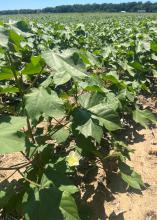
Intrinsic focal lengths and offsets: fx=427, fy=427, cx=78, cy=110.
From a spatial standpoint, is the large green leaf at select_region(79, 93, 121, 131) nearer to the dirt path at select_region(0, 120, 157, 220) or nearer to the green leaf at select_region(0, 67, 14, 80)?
the green leaf at select_region(0, 67, 14, 80)

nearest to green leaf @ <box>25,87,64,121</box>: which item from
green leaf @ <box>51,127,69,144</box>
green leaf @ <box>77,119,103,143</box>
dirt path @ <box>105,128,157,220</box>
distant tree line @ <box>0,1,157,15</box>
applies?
green leaf @ <box>77,119,103,143</box>

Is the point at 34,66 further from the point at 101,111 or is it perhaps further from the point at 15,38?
the point at 101,111

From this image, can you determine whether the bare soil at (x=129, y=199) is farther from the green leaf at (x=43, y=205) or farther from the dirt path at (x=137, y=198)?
the green leaf at (x=43, y=205)

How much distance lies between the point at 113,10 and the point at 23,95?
9031 cm

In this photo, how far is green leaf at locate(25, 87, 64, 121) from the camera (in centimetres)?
201

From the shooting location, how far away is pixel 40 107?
2023 millimetres

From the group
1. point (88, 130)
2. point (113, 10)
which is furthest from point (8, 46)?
point (113, 10)

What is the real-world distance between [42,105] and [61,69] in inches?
7.6

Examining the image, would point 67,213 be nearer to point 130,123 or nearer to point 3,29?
point 3,29

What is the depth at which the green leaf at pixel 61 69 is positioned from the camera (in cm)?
200

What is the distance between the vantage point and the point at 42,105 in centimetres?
203

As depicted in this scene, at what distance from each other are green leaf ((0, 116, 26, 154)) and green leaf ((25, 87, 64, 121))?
70 mm

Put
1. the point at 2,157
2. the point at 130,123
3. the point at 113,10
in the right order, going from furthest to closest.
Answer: the point at 113,10, the point at 130,123, the point at 2,157

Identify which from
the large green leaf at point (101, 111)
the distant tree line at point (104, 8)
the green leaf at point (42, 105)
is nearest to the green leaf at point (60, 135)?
the large green leaf at point (101, 111)
